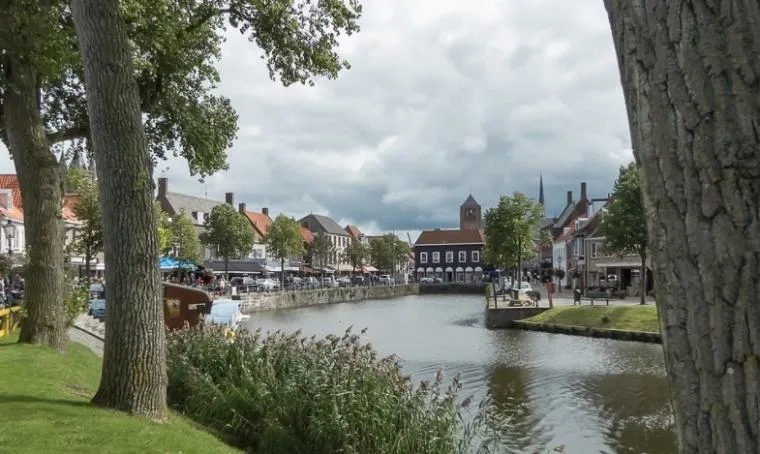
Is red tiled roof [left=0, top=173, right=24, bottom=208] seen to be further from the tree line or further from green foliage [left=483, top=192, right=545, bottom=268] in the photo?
the tree line

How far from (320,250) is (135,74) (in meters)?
90.6

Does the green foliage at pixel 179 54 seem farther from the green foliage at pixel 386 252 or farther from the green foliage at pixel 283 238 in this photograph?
the green foliage at pixel 386 252

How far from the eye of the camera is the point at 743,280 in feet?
6.20

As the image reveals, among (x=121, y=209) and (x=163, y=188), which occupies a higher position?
(x=163, y=188)

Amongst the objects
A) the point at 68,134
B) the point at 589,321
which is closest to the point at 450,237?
the point at 589,321

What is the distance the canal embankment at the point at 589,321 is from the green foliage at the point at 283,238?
41164 mm

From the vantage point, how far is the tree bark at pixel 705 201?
73.9 inches

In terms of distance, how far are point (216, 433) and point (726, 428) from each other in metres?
8.34

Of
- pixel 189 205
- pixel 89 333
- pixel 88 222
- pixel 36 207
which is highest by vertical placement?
pixel 189 205

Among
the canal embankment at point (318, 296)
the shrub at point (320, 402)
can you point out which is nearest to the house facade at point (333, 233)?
the canal embankment at point (318, 296)

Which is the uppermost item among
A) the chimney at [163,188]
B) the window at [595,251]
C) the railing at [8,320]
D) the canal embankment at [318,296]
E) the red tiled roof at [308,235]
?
the chimney at [163,188]

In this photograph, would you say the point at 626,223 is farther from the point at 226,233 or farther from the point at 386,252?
the point at 386,252

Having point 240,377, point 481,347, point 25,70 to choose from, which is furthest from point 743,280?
point 481,347

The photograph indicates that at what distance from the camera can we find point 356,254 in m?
113
